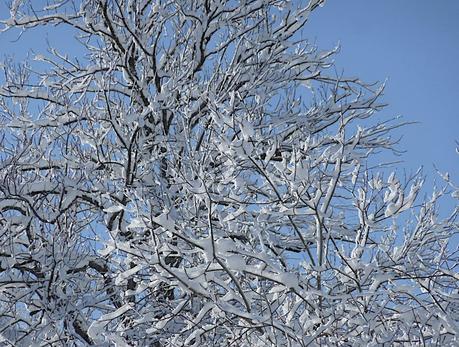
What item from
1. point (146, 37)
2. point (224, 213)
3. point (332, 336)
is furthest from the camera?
point (146, 37)

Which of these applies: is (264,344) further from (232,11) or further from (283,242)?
(232,11)

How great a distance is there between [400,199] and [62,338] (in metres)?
3.16

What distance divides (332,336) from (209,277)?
80 cm

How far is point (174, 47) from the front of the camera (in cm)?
828

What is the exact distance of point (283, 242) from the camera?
7.05 metres

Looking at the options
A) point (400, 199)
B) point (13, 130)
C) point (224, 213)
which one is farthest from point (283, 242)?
point (13, 130)

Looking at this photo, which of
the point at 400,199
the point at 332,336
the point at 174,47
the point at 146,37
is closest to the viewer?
the point at 332,336

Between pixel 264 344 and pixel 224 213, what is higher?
pixel 224 213

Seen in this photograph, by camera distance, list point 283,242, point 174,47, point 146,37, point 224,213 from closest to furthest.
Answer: point 224,213 < point 283,242 < point 146,37 < point 174,47

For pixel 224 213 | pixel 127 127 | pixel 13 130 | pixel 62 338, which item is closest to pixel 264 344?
pixel 224 213

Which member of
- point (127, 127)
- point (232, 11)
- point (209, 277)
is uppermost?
point (232, 11)

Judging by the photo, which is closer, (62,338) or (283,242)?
(62,338)

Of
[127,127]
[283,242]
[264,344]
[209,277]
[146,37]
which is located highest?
[146,37]

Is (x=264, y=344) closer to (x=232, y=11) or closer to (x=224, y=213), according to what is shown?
(x=224, y=213)
